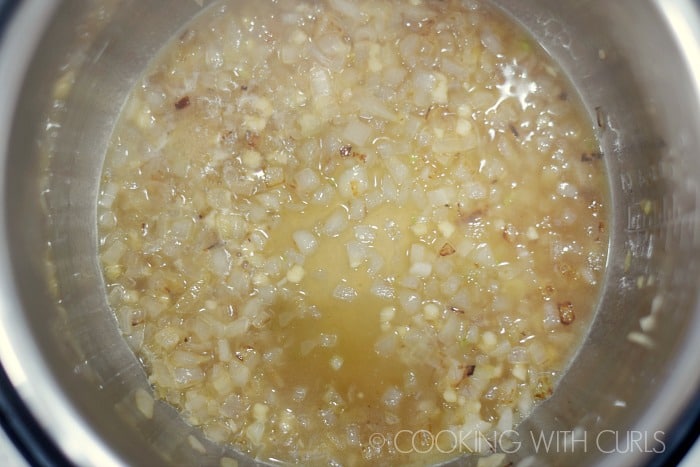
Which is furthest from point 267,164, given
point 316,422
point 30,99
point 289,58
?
point 316,422

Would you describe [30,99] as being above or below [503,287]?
above

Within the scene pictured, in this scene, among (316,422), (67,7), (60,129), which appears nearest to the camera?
(67,7)

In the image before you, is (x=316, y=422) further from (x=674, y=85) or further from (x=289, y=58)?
(x=674, y=85)

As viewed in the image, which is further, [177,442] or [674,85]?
[177,442]

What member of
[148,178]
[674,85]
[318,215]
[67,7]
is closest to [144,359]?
[148,178]

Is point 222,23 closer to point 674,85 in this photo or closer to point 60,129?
point 60,129

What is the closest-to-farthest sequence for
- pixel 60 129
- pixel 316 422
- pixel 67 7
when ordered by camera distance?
pixel 67 7
pixel 60 129
pixel 316 422

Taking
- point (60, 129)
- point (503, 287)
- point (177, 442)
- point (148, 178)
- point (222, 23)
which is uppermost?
point (222, 23)
